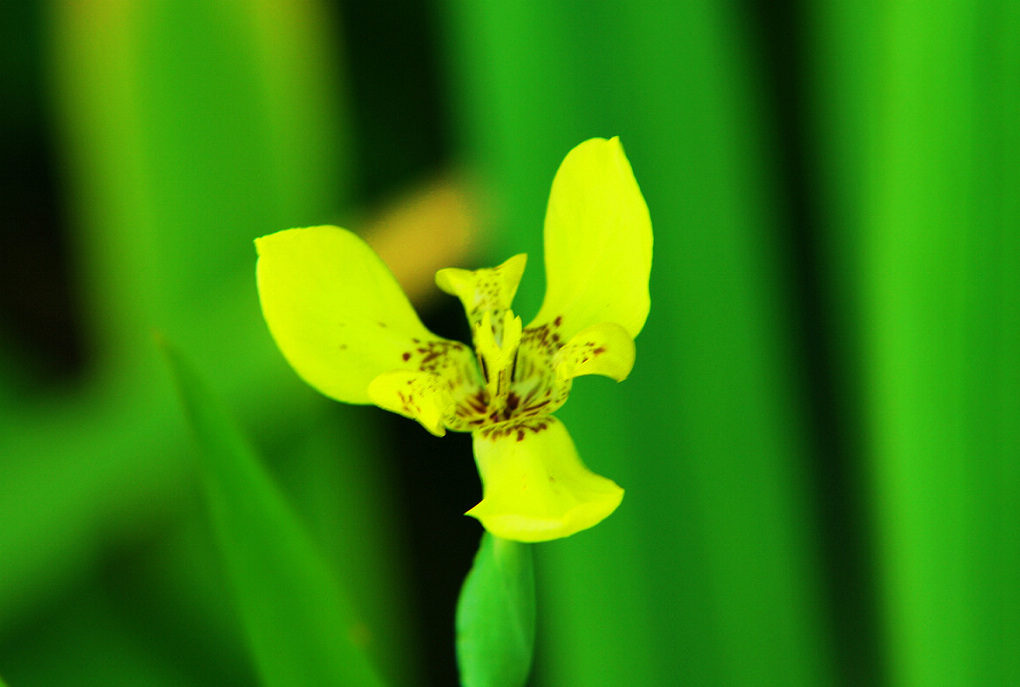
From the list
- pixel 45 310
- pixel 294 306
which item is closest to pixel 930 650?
pixel 294 306

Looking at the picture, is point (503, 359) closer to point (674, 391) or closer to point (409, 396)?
point (409, 396)

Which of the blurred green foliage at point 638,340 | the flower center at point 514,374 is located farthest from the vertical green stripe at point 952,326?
the flower center at point 514,374

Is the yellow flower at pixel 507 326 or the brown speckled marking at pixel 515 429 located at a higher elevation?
the yellow flower at pixel 507 326

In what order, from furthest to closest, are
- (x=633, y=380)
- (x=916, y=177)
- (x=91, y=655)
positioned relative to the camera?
(x=91, y=655)
(x=633, y=380)
(x=916, y=177)

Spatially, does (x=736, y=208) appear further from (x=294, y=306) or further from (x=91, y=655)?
(x=91, y=655)

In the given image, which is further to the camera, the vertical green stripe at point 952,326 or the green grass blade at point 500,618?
the vertical green stripe at point 952,326

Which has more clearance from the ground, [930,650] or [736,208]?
[736,208]

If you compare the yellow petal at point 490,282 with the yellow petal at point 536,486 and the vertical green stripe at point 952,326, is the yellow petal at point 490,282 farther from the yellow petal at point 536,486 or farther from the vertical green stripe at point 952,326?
the vertical green stripe at point 952,326
